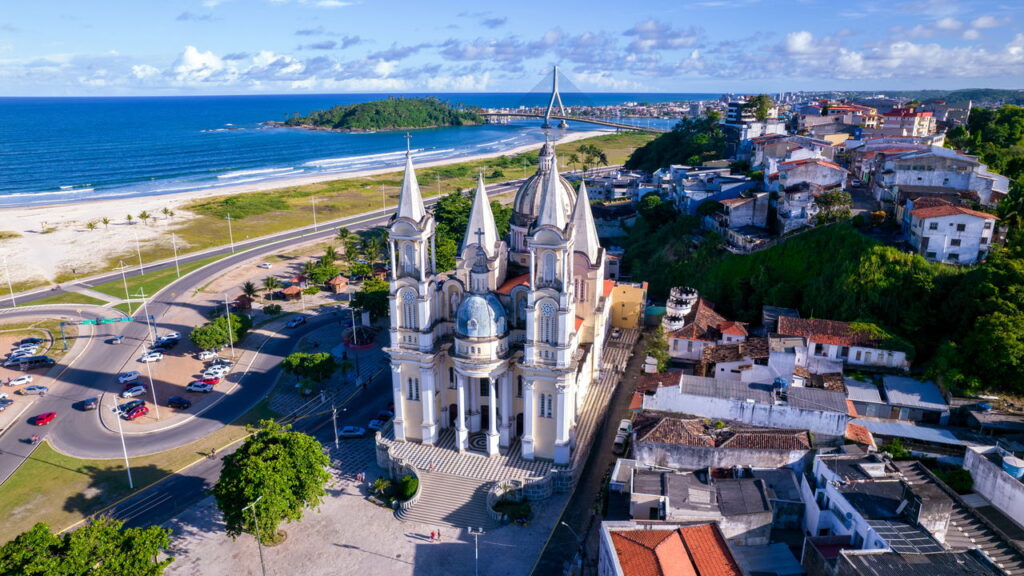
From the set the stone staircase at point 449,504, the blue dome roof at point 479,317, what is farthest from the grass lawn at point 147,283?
the blue dome roof at point 479,317

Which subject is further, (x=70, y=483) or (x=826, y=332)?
(x=826, y=332)

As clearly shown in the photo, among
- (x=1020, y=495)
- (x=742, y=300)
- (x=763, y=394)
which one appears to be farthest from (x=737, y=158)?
(x=1020, y=495)

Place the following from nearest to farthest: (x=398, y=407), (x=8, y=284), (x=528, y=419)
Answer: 1. (x=528, y=419)
2. (x=398, y=407)
3. (x=8, y=284)

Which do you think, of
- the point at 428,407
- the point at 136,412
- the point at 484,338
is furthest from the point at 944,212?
the point at 136,412

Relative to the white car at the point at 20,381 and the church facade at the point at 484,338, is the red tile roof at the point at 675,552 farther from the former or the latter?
the white car at the point at 20,381

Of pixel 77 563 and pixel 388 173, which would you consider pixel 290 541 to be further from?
pixel 388 173

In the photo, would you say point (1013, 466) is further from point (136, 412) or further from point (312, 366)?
point (136, 412)
